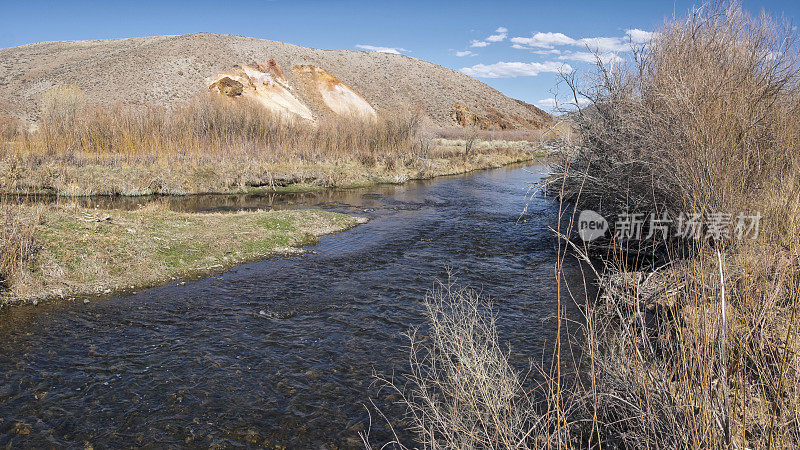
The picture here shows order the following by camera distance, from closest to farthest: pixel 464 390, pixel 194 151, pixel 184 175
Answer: pixel 464 390
pixel 184 175
pixel 194 151

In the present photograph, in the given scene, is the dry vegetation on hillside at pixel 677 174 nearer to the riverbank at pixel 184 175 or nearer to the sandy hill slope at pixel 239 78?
the riverbank at pixel 184 175

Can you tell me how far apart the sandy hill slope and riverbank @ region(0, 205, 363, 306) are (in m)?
24.2

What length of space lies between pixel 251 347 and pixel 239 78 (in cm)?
4726

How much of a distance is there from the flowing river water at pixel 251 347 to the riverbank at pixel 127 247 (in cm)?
42

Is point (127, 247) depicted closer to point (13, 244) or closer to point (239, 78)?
point (13, 244)

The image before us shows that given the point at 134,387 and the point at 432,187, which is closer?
the point at 134,387

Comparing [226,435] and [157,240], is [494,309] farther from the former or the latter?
[157,240]

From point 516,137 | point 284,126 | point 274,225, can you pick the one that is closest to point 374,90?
point 516,137

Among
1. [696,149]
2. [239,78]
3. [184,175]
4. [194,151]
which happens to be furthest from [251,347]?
[239,78]

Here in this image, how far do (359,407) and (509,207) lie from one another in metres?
14.1

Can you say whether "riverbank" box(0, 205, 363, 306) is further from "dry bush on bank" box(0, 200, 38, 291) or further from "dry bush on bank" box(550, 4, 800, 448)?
"dry bush on bank" box(550, 4, 800, 448)

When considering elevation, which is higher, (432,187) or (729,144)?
(729,144)

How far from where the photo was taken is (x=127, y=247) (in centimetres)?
905

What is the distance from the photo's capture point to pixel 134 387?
5254 mm
